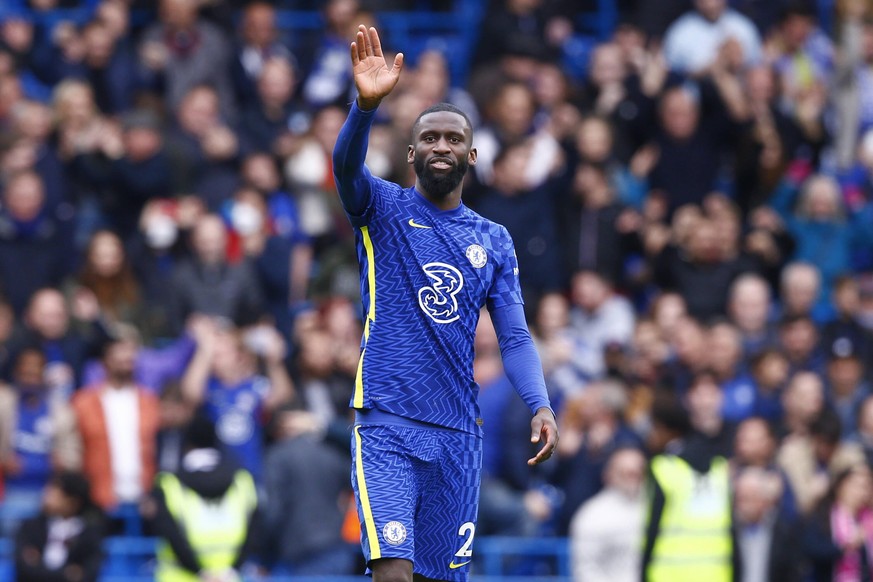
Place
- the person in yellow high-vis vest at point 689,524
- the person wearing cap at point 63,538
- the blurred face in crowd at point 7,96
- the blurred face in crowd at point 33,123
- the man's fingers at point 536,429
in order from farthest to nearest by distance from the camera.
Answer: the blurred face in crowd at point 7,96 < the blurred face in crowd at point 33,123 < the person wearing cap at point 63,538 < the person in yellow high-vis vest at point 689,524 < the man's fingers at point 536,429

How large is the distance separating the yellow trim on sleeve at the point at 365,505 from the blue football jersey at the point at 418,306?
0.19m

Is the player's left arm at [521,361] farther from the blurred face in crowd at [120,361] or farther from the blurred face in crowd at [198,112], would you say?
the blurred face in crowd at [198,112]

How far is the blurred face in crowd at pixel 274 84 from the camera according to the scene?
16578 mm

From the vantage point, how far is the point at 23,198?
14680 mm

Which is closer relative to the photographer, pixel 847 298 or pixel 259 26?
pixel 847 298

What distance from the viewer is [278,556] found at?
1320 cm

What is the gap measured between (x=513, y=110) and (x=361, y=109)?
925 cm

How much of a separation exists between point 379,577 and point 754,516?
243 inches

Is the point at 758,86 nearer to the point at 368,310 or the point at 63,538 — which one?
the point at 63,538

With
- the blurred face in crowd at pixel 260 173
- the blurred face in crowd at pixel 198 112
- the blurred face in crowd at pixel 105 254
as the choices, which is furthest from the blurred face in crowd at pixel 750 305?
the blurred face in crowd at pixel 105 254

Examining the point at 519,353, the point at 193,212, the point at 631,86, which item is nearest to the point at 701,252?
the point at 631,86

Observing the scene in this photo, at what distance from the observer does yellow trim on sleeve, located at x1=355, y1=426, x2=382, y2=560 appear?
23.2 feet

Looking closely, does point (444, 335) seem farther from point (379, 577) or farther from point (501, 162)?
point (501, 162)

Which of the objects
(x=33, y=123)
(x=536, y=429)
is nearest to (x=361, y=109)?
(x=536, y=429)
